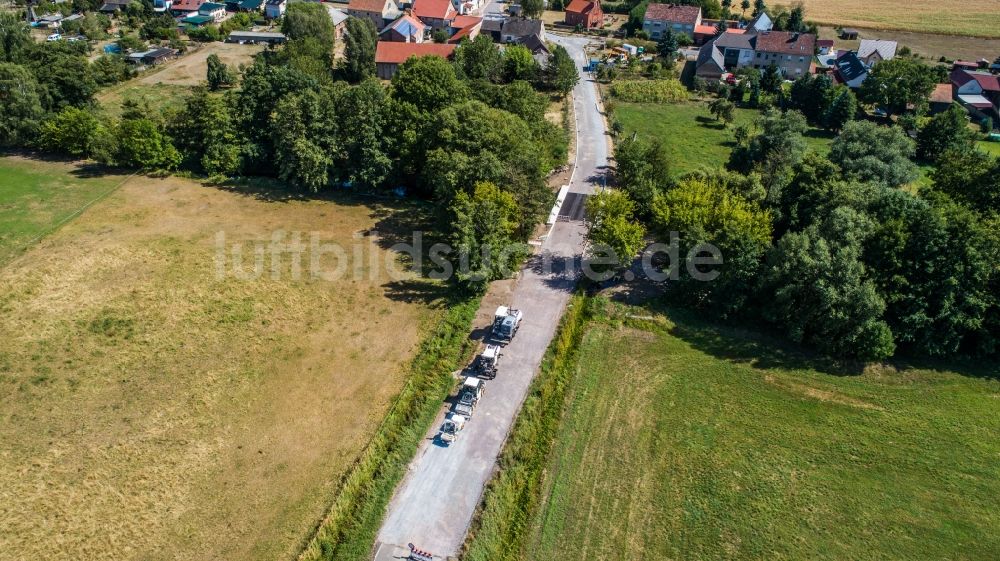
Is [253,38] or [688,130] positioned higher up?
[253,38]

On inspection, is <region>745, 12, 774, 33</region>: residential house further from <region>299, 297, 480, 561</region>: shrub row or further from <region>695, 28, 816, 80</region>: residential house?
<region>299, 297, 480, 561</region>: shrub row

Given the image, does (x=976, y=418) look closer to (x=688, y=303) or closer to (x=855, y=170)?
(x=688, y=303)

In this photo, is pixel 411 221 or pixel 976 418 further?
pixel 411 221

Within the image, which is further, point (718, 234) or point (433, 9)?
point (433, 9)

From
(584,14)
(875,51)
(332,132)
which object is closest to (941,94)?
(875,51)

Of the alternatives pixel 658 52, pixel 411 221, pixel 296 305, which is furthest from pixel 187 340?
pixel 658 52

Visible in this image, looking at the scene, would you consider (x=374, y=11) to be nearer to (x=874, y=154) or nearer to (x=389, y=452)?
(x=874, y=154)

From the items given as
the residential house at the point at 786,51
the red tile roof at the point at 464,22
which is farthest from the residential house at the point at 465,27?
the residential house at the point at 786,51

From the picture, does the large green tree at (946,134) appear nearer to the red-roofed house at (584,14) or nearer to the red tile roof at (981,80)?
the red tile roof at (981,80)
